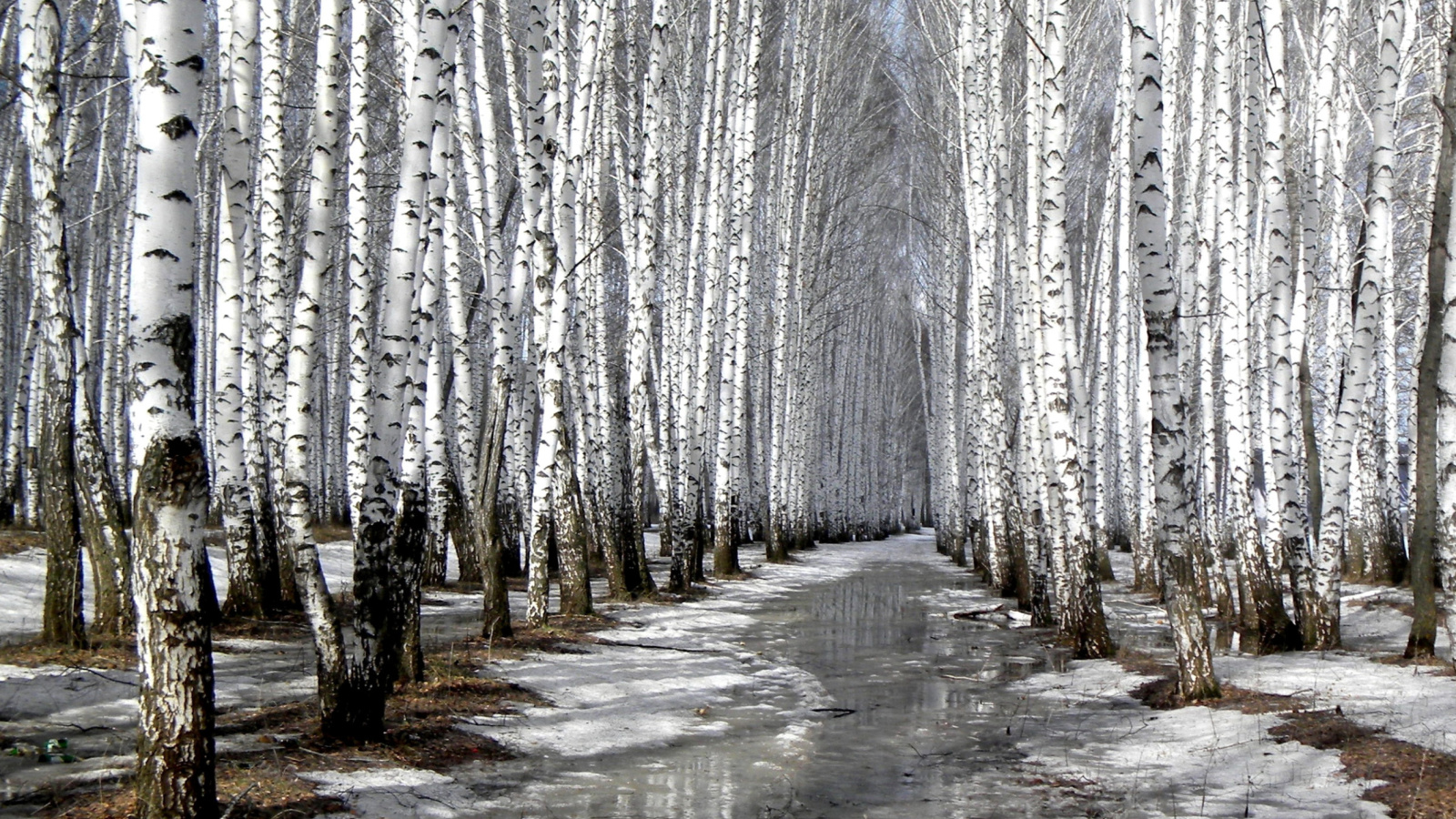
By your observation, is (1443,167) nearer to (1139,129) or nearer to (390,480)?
(1139,129)

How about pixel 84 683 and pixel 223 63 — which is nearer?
pixel 84 683

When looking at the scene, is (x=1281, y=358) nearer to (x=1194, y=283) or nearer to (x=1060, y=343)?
(x=1060, y=343)

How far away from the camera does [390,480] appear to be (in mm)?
5809

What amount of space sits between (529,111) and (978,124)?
20.6ft

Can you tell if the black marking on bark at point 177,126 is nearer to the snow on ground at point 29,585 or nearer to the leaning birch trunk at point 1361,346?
the snow on ground at point 29,585

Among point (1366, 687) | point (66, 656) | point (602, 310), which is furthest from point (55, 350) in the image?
point (602, 310)

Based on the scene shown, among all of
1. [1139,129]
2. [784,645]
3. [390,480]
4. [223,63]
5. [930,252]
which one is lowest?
[784,645]

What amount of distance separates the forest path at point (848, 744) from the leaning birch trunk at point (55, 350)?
3.19 meters

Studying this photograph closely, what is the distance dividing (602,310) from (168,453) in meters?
15.7

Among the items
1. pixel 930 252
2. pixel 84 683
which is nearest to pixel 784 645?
pixel 84 683

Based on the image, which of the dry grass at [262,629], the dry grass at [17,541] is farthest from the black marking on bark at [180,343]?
the dry grass at [17,541]

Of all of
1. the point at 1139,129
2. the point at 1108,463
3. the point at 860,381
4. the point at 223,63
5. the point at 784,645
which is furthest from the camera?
the point at 860,381

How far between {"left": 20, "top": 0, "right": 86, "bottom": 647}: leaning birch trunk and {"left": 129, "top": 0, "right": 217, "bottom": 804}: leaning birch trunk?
12.7 ft

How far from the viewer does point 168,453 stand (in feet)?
13.1
